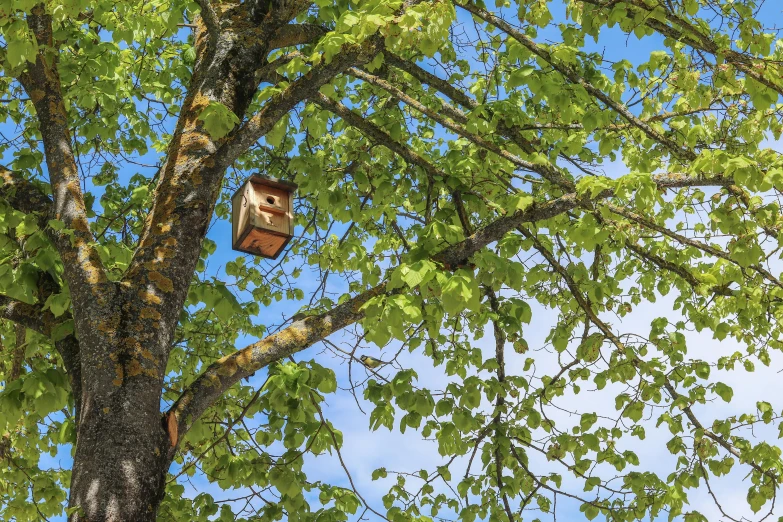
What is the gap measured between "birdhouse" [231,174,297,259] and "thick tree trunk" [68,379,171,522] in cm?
122

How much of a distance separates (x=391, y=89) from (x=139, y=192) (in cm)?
200

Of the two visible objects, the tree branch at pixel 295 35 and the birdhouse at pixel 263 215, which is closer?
the birdhouse at pixel 263 215

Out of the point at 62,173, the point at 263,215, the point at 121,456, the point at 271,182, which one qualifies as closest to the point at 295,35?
the point at 271,182

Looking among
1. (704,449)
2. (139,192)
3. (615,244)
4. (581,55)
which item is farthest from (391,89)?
(704,449)

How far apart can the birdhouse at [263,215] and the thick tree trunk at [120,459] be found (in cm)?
122

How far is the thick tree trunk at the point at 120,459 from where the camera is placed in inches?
152

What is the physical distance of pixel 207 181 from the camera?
4723mm

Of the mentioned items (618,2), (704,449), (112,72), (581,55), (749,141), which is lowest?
(704,449)

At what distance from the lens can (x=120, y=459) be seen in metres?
3.93

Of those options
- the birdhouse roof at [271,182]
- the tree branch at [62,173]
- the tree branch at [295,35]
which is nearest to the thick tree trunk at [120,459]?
the tree branch at [62,173]

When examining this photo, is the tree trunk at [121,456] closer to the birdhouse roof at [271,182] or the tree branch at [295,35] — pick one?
the birdhouse roof at [271,182]

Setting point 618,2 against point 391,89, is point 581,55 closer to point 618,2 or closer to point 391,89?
point 618,2

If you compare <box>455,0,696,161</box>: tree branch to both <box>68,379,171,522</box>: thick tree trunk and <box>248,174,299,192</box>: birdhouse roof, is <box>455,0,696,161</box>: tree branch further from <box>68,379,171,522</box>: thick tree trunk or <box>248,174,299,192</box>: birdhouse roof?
<box>68,379,171,522</box>: thick tree trunk

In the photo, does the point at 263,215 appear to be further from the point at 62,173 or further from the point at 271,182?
the point at 62,173
